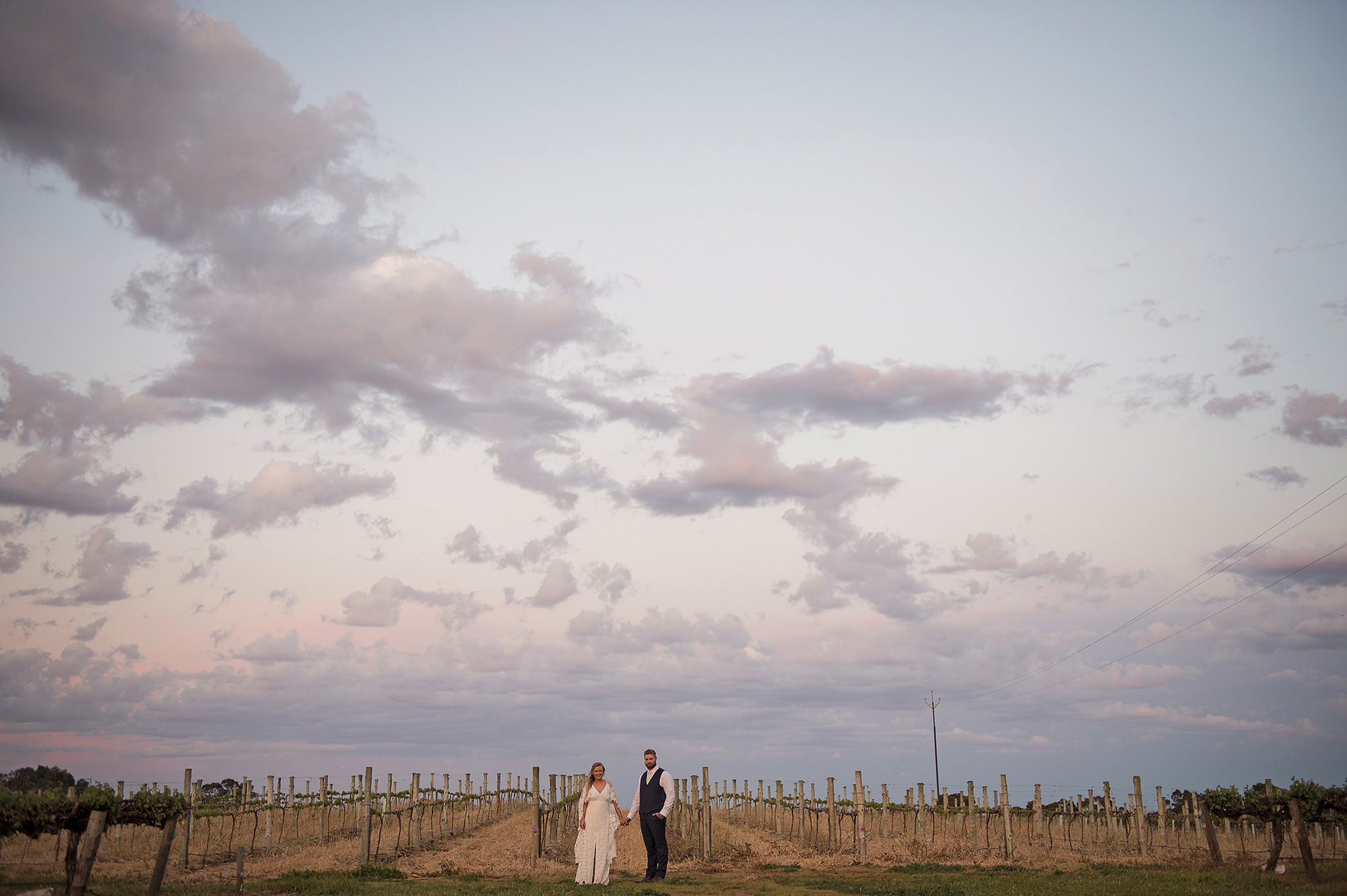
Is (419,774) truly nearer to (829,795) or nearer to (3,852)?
(829,795)

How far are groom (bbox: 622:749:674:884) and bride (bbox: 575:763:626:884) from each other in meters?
0.55

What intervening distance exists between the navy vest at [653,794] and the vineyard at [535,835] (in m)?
4.87

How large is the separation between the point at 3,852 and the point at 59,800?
1758 mm

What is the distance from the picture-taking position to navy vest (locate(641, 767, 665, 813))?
1580 cm

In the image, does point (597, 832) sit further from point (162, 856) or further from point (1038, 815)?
point (1038, 815)

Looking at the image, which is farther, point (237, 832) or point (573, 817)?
point (237, 832)

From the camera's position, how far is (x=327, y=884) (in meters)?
14.7

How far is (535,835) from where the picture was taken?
20672mm

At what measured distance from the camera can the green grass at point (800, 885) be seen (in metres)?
13.6

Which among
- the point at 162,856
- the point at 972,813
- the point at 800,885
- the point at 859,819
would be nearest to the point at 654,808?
the point at 800,885

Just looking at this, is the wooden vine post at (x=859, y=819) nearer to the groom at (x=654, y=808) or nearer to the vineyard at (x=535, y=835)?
the vineyard at (x=535, y=835)

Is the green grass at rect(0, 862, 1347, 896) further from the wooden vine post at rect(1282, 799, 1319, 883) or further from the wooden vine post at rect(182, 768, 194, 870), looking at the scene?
the wooden vine post at rect(182, 768, 194, 870)

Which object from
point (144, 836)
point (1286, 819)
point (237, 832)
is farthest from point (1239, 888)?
point (237, 832)

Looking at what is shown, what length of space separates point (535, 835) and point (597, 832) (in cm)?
625
